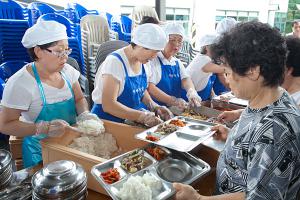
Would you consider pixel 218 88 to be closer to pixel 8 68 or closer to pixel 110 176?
pixel 110 176

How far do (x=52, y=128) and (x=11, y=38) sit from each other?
2719 millimetres

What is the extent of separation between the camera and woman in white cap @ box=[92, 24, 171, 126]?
1910mm

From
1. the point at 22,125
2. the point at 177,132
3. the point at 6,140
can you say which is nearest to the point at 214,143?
the point at 177,132

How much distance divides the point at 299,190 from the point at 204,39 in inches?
78.5

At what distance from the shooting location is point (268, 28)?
3.11 ft

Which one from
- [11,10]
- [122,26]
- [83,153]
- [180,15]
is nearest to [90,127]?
[83,153]

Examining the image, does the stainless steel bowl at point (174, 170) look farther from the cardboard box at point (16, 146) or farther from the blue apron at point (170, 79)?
the blue apron at point (170, 79)

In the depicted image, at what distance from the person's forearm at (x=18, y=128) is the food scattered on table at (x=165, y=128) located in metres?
0.73

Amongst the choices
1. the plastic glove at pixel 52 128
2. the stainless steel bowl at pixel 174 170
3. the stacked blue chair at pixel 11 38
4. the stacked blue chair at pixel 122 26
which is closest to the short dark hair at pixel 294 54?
the stainless steel bowl at pixel 174 170

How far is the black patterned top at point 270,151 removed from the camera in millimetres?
864

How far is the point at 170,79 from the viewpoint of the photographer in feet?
9.12

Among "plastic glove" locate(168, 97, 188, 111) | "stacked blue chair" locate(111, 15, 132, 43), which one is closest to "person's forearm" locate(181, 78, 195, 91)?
"plastic glove" locate(168, 97, 188, 111)

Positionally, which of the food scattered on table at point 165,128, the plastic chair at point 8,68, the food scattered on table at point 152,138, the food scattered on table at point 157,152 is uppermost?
the plastic chair at point 8,68

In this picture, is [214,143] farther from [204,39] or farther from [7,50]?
[7,50]
